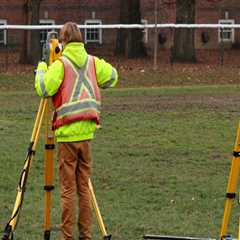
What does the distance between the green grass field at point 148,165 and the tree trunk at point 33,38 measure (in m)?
14.0

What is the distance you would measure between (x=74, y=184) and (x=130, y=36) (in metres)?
35.6

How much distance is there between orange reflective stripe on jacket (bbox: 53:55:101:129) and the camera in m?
8.47

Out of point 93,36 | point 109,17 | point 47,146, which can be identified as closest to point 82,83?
point 47,146

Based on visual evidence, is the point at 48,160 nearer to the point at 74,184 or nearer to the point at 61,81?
the point at 74,184

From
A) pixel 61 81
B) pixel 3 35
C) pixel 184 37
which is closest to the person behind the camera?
pixel 61 81

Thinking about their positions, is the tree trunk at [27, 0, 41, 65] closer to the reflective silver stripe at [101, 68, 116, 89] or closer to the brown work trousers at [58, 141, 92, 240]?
the reflective silver stripe at [101, 68, 116, 89]

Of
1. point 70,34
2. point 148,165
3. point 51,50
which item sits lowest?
point 148,165

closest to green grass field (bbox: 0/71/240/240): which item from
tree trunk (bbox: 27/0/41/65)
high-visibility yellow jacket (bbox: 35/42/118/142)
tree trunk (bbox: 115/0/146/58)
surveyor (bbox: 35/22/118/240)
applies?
surveyor (bbox: 35/22/118/240)

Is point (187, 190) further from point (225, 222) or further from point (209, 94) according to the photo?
point (209, 94)

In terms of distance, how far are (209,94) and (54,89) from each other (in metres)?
17.6

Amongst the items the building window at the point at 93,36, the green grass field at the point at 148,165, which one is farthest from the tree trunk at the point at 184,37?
the green grass field at the point at 148,165

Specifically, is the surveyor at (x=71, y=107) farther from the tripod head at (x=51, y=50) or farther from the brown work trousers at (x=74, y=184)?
the tripod head at (x=51, y=50)

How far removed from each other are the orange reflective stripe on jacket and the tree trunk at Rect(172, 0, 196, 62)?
102 ft

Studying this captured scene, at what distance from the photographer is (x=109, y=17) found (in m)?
51.2
